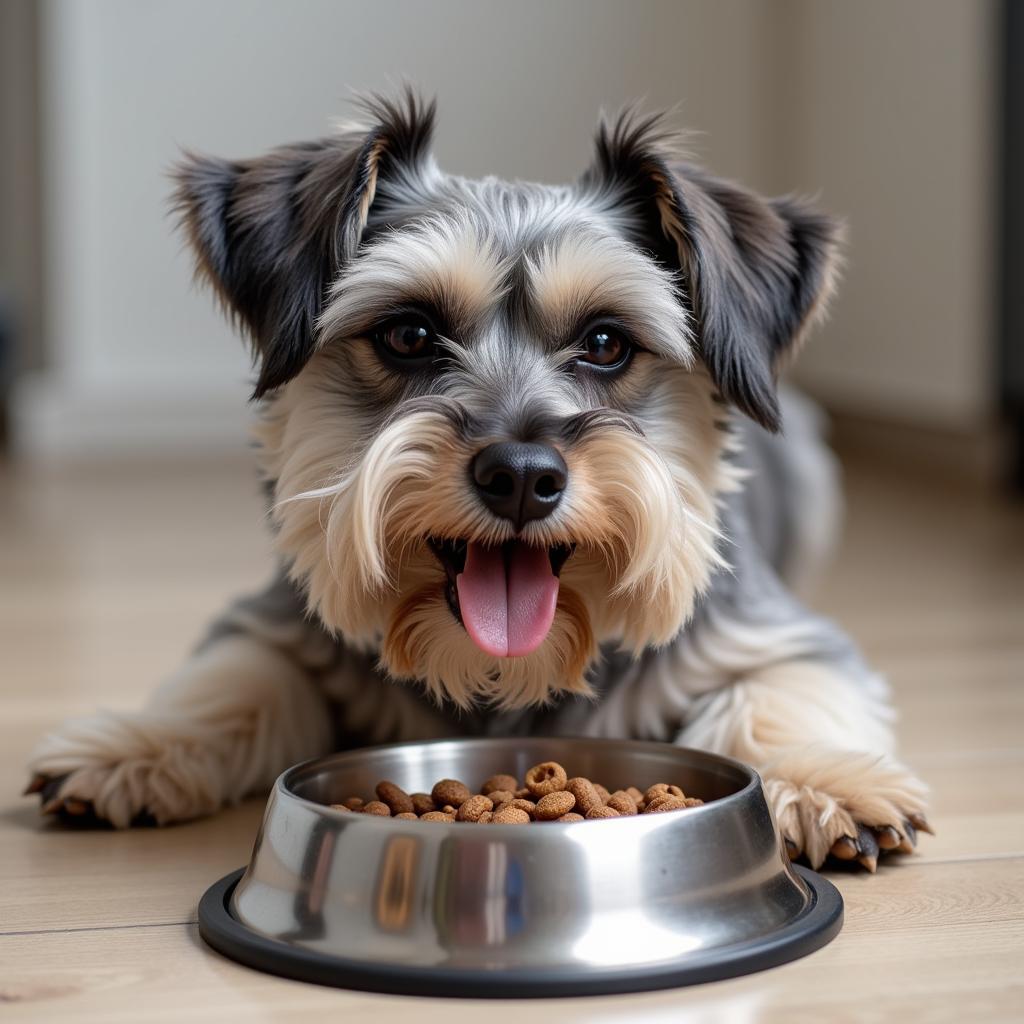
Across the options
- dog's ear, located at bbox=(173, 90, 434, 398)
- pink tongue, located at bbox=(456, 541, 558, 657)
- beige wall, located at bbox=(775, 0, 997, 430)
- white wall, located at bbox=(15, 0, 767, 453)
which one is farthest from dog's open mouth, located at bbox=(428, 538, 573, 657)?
white wall, located at bbox=(15, 0, 767, 453)

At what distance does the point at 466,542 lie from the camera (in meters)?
1.73

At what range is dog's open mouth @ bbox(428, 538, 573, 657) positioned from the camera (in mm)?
1725

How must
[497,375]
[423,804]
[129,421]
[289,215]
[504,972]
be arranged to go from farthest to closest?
[129,421] < [289,215] < [497,375] < [423,804] < [504,972]

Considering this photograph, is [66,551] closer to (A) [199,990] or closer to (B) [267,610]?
(B) [267,610]

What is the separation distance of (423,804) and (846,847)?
46 cm

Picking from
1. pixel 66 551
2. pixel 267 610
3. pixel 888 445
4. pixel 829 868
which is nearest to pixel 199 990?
pixel 829 868

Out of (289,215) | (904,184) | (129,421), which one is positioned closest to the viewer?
(289,215)

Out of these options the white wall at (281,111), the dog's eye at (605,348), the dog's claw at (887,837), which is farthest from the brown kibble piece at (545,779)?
the white wall at (281,111)

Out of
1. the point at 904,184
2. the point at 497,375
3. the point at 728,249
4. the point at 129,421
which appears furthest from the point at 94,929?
the point at 129,421

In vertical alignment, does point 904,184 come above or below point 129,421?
above

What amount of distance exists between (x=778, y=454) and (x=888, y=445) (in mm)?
3720

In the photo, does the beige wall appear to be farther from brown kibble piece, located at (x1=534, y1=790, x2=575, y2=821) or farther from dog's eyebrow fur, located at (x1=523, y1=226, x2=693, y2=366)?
brown kibble piece, located at (x1=534, y1=790, x2=575, y2=821)

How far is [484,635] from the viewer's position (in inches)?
67.7

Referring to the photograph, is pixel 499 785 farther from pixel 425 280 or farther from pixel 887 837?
pixel 425 280
